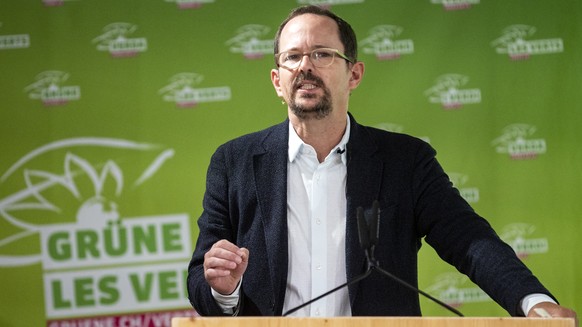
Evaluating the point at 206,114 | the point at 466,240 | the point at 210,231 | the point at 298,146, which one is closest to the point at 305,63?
the point at 298,146

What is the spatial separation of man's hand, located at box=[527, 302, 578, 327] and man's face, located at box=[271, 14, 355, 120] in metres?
0.83

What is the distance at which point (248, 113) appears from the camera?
467 centimetres

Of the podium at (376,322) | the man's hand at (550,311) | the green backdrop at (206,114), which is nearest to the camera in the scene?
the podium at (376,322)

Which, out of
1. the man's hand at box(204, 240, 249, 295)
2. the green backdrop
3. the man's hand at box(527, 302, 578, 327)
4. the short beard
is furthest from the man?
the green backdrop

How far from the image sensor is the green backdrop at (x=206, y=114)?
464 centimetres

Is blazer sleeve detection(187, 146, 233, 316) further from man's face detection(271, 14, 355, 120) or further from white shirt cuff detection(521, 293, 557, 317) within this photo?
white shirt cuff detection(521, 293, 557, 317)

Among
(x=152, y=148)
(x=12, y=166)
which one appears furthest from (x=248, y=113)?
(x=12, y=166)

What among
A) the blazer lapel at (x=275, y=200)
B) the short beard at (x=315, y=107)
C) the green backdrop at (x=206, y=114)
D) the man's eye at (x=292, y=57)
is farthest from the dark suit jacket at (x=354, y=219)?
the green backdrop at (x=206, y=114)

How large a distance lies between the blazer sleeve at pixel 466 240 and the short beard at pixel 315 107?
1.01ft

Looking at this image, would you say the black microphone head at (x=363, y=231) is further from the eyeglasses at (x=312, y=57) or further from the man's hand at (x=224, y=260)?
the eyeglasses at (x=312, y=57)

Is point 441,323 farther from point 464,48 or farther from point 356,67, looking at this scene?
point 464,48

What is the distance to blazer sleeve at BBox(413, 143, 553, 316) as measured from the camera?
2051 mm

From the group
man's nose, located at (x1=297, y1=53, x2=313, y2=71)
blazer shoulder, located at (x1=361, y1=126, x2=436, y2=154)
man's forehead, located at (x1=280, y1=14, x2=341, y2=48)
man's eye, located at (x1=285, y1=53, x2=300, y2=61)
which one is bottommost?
blazer shoulder, located at (x1=361, y1=126, x2=436, y2=154)

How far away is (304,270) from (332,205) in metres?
0.21
